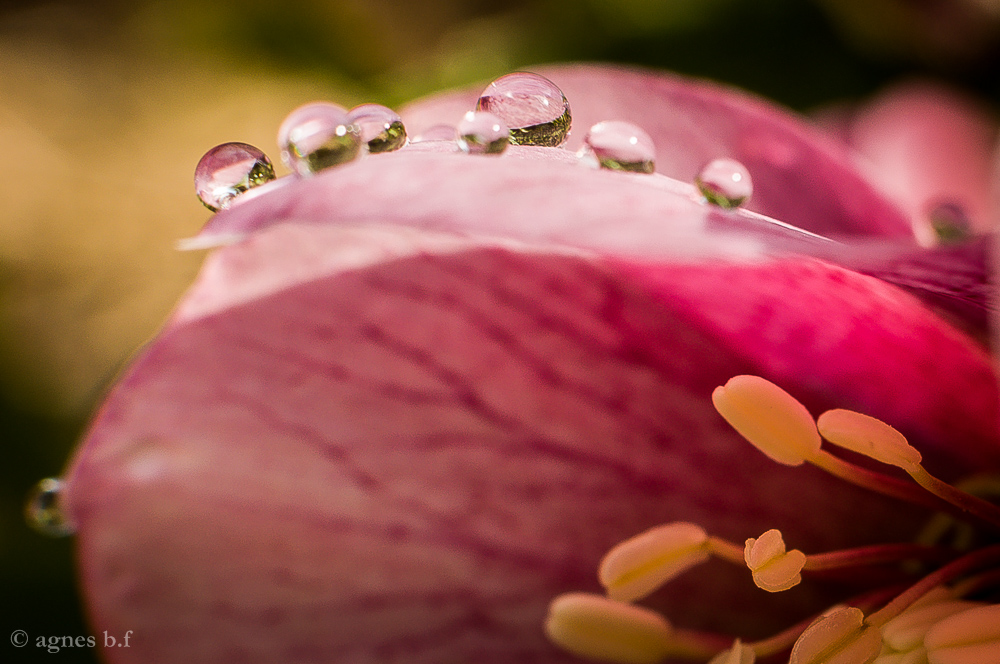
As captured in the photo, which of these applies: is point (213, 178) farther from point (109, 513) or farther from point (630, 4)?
point (630, 4)

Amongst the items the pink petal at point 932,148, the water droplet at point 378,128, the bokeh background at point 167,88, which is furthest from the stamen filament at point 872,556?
the bokeh background at point 167,88

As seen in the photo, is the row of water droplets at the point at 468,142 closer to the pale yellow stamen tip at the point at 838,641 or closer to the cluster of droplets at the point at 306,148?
the cluster of droplets at the point at 306,148

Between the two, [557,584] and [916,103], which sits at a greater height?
[916,103]

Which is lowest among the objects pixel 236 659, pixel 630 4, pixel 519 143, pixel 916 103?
pixel 236 659

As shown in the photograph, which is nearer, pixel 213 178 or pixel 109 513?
pixel 213 178

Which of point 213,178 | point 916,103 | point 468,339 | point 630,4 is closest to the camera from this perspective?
point 213,178

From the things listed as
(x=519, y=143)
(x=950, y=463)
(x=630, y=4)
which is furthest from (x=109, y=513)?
(x=630, y=4)

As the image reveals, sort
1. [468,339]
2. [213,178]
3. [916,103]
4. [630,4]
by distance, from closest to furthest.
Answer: [213,178] < [468,339] < [916,103] < [630,4]

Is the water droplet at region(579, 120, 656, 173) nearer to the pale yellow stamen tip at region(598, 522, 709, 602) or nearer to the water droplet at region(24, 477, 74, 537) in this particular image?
the pale yellow stamen tip at region(598, 522, 709, 602)
